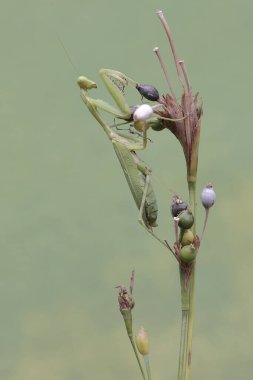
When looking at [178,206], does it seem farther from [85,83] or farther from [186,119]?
[85,83]

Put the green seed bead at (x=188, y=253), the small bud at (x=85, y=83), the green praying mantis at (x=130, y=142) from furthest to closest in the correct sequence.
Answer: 1. the small bud at (x=85, y=83)
2. the green praying mantis at (x=130, y=142)
3. the green seed bead at (x=188, y=253)

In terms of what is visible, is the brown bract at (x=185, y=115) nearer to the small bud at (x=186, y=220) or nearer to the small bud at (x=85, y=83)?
the small bud at (x=186, y=220)

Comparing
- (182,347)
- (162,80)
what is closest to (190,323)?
(182,347)

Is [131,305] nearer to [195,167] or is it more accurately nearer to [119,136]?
[195,167]

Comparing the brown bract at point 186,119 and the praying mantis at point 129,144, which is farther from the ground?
the brown bract at point 186,119

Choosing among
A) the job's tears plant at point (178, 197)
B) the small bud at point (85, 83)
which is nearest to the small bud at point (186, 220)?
the job's tears plant at point (178, 197)

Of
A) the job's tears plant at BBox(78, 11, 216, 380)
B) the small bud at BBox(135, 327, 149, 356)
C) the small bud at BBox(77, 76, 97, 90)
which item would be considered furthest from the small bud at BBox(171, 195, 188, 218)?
the small bud at BBox(77, 76, 97, 90)
